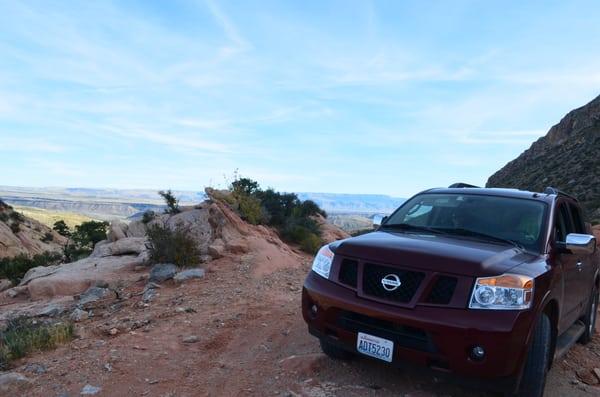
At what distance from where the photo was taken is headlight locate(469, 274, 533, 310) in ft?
11.4

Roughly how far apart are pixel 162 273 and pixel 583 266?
7.27 meters

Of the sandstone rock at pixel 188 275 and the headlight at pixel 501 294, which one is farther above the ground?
the headlight at pixel 501 294

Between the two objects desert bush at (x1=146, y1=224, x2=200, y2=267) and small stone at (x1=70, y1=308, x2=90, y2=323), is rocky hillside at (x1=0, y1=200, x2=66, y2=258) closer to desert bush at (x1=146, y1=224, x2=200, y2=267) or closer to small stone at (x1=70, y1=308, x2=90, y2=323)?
desert bush at (x1=146, y1=224, x2=200, y2=267)

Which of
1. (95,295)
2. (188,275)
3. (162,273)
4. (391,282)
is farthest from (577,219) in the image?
(95,295)

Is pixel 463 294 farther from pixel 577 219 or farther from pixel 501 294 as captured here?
pixel 577 219

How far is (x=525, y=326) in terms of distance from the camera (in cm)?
348

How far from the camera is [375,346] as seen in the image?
3.76 metres

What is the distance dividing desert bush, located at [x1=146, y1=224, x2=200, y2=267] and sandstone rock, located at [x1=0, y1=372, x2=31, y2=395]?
5.87 metres

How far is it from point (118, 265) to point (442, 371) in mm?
10098

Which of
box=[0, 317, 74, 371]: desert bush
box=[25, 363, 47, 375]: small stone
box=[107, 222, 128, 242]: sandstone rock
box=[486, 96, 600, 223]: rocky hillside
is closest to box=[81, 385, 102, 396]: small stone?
box=[25, 363, 47, 375]: small stone

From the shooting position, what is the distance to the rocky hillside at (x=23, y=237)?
31.6m

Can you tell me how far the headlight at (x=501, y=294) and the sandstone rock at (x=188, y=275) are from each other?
6.98 meters

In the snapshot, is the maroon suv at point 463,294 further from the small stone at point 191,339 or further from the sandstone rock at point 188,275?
the sandstone rock at point 188,275

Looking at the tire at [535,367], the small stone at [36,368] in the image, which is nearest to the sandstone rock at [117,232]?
the small stone at [36,368]
